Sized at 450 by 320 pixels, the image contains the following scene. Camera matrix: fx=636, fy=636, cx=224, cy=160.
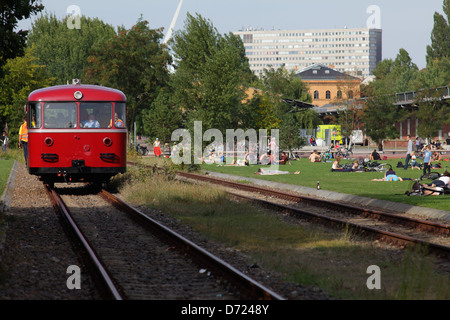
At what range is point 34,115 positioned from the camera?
61.8ft

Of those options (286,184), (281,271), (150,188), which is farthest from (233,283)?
(286,184)

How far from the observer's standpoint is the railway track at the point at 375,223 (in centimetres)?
1106

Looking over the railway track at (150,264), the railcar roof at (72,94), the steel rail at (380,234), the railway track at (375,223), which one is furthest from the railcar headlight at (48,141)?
the steel rail at (380,234)

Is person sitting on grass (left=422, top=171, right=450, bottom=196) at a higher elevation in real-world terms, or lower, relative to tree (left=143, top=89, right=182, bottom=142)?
lower

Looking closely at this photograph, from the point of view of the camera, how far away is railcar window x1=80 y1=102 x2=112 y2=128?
61.9ft

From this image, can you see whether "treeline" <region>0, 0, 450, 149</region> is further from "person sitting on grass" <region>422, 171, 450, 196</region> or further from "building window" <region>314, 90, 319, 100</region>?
"building window" <region>314, 90, 319, 100</region>

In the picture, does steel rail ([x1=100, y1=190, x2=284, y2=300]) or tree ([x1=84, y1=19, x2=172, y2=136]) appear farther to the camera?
tree ([x1=84, y1=19, x2=172, y2=136])

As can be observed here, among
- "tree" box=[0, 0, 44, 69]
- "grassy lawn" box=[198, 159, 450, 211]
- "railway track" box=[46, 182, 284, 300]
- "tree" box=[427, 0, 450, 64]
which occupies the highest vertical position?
"tree" box=[427, 0, 450, 64]

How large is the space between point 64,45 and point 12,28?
3012 inches

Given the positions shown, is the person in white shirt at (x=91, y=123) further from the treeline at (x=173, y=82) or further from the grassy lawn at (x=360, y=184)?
the treeline at (x=173, y=82)

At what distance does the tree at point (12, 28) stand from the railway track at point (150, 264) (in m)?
3.80

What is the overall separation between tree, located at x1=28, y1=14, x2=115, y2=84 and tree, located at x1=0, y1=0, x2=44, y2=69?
232ft

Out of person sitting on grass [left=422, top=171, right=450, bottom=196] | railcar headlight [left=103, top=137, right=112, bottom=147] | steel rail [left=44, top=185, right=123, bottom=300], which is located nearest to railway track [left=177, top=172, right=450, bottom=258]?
person sitting on grass [left=422, top=171, right=450, bottom=196]
